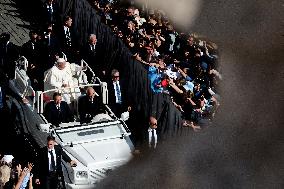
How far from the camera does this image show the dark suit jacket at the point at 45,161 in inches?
555

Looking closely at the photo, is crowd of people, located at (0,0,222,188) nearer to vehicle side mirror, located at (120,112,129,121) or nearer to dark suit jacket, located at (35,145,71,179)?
dark suit jacket, located at (35,145,71,179)

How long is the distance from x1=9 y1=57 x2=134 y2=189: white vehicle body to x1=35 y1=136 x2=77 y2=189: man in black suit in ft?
0.38

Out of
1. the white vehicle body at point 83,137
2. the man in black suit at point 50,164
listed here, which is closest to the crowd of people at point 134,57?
the white vehicle body at point 83,137

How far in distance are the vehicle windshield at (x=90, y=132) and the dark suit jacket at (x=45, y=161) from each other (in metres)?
0.42

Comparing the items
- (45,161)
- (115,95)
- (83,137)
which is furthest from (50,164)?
(115,95)

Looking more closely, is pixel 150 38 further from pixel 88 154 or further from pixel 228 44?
pixel 88 154

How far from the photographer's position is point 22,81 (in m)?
15.8

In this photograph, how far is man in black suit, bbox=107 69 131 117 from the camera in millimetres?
16094

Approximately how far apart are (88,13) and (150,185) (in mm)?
6342

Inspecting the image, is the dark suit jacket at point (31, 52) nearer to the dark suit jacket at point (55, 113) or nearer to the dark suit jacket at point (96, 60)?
the dark suit jacket at point (96, 60)

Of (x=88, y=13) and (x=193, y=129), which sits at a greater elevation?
(x=88, y=13)

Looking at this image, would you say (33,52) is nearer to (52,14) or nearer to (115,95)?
(52,14)

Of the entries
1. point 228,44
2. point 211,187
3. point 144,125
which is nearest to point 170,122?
point 144,125

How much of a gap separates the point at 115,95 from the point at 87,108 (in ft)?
3.23
